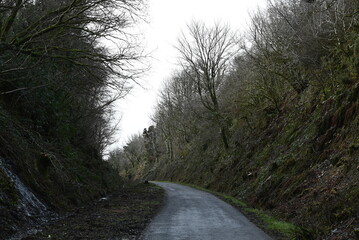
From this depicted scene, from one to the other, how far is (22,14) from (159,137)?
2241 inches

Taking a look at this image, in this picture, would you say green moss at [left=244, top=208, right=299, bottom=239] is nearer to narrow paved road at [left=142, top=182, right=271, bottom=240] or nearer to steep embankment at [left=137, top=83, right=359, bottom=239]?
steep embankment at [left=137, top=83, right=359, bottom=239]

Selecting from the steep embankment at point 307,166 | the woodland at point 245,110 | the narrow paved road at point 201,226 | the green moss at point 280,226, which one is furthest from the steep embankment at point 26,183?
the steep embankment at point 307,166

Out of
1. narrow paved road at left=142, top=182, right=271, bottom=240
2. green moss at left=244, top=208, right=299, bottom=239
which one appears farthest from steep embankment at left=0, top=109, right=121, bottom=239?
green moss at left=244, top=208, right=299, bottom=239

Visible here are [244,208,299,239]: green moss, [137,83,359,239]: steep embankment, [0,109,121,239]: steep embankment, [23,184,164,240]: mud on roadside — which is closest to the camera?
[23,184,164,240]: mud on roadside

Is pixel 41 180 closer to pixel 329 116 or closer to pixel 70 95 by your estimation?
pixel 70 95

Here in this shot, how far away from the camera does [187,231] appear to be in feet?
31.6

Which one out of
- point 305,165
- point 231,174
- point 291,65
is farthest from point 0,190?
point 231,174

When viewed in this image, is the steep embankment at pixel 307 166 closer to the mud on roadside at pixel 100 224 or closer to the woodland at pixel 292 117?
the woodland at pixel 292 117

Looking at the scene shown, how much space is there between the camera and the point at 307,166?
13.9 m

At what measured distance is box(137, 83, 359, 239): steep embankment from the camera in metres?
9.15

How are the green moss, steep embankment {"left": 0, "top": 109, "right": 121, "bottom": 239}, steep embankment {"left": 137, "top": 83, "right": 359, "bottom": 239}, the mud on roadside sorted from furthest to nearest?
steep embankment {"left": 137, "top": 83, "right": 359, "bottom": 239} < the green moss < steep embankment {"left": 0, "top": 109, "right": 121, "bottom": 239} < the mud on roadside

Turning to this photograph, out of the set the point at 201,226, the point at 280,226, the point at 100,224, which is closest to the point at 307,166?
the point at 280,226

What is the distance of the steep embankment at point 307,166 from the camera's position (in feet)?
30.0

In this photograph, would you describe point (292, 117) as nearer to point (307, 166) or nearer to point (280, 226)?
point (307, 166)
